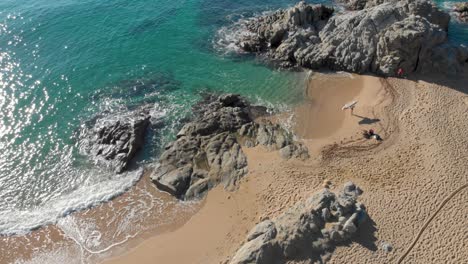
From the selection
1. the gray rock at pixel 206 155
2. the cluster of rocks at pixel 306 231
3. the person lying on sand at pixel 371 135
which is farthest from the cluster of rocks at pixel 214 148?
the cluster of rocks at pixel 306 231

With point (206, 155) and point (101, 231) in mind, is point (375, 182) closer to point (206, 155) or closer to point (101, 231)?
point (206, 155)

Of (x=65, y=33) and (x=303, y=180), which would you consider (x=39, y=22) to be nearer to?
(x=65, y=33)

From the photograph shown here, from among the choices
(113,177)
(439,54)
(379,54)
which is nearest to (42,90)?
(113,177)

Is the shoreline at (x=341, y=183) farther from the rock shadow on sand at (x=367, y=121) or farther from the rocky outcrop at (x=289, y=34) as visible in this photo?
the rocky outcrop at (x=289, y=34)

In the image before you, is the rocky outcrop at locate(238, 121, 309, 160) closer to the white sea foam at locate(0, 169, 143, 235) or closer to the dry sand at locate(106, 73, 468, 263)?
the dry sand at locate(106, 73, 468, 263)

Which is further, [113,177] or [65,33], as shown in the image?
[65,33]
